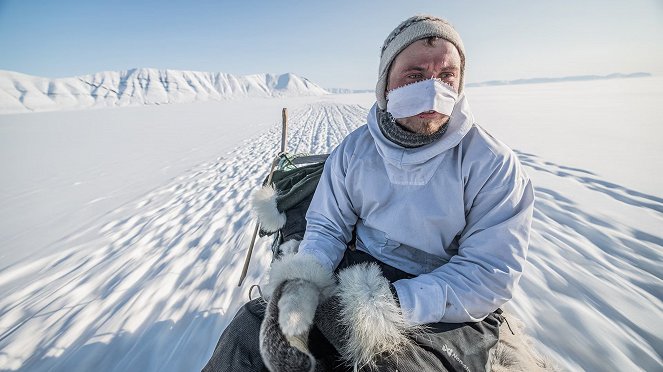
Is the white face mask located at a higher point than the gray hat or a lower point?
lower

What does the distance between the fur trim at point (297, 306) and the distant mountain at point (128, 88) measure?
94.5 meters

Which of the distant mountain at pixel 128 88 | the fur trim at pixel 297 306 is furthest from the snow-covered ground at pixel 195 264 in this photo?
the distant mountain at pixel 128 88

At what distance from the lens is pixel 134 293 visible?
2.37 m

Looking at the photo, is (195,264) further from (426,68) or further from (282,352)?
(426,68)

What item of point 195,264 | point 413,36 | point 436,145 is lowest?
point 195,264

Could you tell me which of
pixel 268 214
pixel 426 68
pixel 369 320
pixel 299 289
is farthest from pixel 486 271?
pixel 268 214

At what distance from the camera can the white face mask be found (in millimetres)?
1107

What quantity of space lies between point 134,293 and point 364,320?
2.30 m

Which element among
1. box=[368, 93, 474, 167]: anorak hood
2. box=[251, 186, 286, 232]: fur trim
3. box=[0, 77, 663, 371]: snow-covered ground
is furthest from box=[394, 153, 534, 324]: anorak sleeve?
box=[0, 77, 663, 371]: snow-covered ground

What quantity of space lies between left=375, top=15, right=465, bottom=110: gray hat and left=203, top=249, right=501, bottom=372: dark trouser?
947 millimetres

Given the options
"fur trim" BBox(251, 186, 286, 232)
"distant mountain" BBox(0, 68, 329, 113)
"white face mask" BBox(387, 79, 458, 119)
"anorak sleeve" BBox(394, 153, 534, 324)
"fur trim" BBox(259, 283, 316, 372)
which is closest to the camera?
"fur trim" BBox(259, 283, 316, 372)

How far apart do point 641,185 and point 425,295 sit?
4.78 m

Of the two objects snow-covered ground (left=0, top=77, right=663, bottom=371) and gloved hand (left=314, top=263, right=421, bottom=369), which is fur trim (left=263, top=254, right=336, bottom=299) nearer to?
gloved hand (left=314, top=263, right=421, bottom=369)

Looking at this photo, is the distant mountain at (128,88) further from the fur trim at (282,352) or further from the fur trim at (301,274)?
the fur trim at (282,352)
